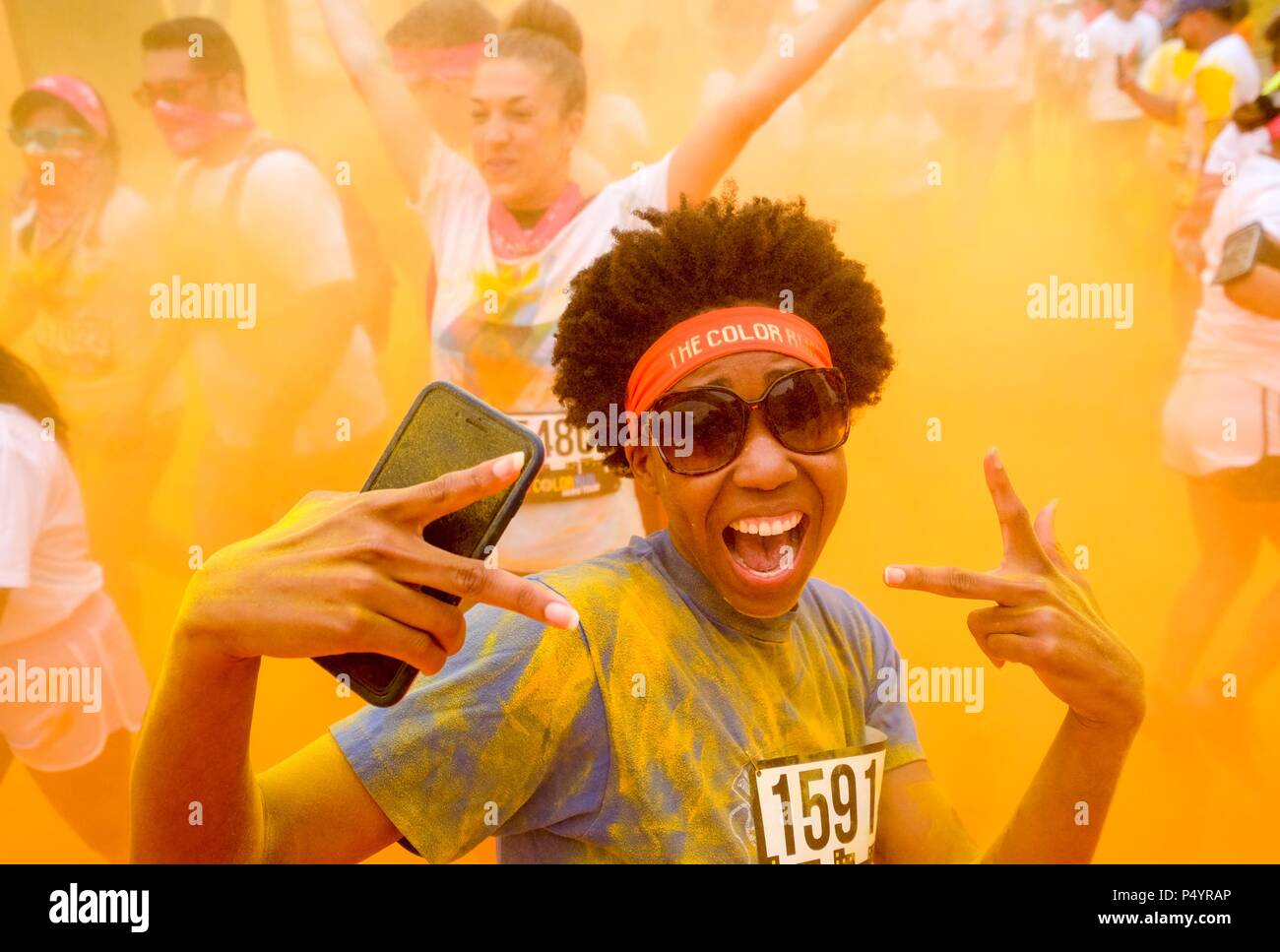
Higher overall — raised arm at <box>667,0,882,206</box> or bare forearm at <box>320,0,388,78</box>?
bare forearm at <box>320,0,388,78</box>

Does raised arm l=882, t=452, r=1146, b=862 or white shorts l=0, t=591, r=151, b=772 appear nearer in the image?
raised arm l=882, t=452, r=1146, b=862

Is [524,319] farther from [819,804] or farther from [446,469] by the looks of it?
[819,804]

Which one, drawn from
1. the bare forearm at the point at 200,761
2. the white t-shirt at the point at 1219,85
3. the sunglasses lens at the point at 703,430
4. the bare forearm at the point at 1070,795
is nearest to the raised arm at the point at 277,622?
the bare forearm at the point at 200,761

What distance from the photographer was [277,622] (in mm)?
1275

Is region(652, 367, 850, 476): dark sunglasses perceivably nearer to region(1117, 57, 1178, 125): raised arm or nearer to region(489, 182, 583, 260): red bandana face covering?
region(489, 182, 583, 260): red bandana face covering

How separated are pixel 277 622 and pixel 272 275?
1.86 meters

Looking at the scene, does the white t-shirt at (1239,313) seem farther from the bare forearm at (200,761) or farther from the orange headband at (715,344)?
the bare forearm at (200,761)

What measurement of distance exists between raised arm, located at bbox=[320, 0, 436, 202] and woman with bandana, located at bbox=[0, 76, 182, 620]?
0.63m

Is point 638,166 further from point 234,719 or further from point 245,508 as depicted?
point 234,719

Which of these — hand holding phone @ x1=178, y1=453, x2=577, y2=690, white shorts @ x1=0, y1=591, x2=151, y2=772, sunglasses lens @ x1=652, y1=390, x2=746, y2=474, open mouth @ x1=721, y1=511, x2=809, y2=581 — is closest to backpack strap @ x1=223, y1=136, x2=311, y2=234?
white shorts @ x1=0, y1=591, x2=151, y2=772

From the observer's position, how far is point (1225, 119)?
9.74 ft

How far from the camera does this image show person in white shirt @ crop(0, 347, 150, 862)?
9.43 feet

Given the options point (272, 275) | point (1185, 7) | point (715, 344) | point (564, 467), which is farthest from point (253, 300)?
point (1185, 7)
